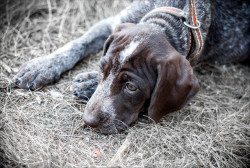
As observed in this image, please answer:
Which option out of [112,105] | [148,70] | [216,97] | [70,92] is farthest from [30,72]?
[216,97]

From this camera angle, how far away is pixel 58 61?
3.64 m

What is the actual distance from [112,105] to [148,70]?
1.68 feet

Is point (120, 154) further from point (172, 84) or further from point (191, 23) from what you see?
point (191, 23)

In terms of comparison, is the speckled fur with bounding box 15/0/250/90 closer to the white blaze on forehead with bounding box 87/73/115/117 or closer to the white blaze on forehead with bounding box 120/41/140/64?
the white blaze on forehead with bounding box 120/41/140/64

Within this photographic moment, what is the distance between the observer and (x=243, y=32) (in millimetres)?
4430

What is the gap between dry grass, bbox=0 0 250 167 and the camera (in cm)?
268

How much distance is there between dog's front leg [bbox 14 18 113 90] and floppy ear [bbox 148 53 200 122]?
144cm

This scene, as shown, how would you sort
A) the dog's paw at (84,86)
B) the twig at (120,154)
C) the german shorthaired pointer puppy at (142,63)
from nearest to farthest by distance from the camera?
1. the twig at (120,154)
2. the german shorthaired pointer puppy at (142,63)
3. the dog's paw at (84,86)

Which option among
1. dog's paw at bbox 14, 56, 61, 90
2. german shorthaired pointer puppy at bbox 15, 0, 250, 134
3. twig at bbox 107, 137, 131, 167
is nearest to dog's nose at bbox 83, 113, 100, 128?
german shorthaired pointer puppy at bbox 15, 0, 250, 134

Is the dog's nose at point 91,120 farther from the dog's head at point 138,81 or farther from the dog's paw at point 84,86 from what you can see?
the dog's paw at point 84,86

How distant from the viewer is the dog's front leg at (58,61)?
3.36m

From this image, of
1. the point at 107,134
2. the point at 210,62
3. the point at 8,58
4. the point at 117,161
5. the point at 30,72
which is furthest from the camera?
the point at 210,62

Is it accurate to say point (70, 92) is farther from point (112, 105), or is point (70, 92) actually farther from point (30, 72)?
point (112, 105)

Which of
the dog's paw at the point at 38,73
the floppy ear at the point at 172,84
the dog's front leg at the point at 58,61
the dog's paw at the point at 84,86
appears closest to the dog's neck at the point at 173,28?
the floppy ear at the point at 172,84
